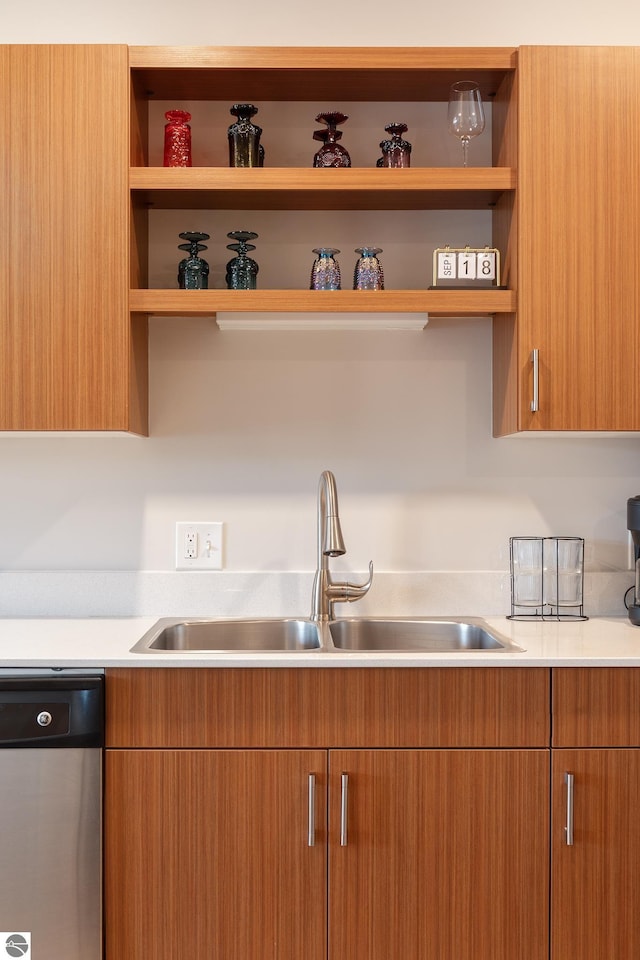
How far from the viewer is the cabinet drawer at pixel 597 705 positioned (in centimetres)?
169

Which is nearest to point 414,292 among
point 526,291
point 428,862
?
point 526,291

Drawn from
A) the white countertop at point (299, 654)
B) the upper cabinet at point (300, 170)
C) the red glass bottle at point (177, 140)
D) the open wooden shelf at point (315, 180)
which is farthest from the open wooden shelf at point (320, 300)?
the white countertop at point (299, 654)

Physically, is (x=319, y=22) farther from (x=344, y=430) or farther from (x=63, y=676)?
(x=63, y=676)

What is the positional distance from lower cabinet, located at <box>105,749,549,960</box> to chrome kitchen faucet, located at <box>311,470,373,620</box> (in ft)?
1.58

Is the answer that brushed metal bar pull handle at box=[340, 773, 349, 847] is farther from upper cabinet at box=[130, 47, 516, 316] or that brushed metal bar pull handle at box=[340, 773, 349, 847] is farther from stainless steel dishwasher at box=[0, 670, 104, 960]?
upper cabinet at box=[130, 47, 516, 316]

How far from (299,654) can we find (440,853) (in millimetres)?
506

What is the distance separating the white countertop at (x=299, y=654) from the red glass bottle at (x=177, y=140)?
1.20m

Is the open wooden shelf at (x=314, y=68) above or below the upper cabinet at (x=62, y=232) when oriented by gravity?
above

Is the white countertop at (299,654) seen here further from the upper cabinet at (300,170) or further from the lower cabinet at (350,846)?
the upper cabinet at (300,170)

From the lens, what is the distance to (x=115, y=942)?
1677mm

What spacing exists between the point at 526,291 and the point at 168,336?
96 cm

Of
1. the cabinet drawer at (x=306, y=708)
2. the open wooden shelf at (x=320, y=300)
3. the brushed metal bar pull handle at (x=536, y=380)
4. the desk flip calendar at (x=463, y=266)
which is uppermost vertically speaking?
the desk flip calendar at (x=463, y=266)

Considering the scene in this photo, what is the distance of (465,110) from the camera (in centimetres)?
198

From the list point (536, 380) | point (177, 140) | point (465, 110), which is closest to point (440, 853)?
point (536, 380)
